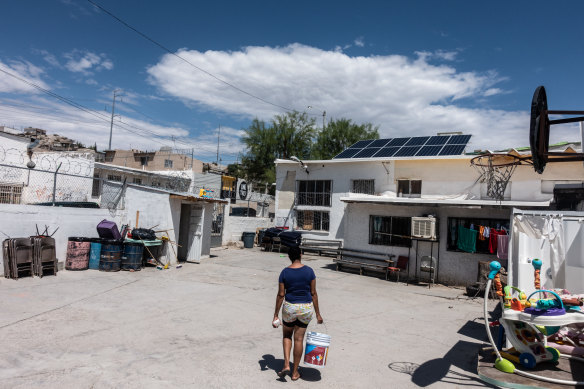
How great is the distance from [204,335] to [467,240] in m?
10.2

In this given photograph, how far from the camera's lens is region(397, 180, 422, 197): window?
19.2m

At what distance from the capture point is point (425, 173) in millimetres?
18859

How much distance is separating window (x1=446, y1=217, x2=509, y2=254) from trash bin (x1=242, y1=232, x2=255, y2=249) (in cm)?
1152

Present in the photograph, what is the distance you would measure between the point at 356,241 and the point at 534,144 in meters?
11.3

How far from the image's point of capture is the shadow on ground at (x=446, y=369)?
5.30 metres

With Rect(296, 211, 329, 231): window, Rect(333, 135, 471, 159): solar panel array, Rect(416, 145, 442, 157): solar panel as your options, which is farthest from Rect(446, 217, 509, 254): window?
Rect(296, 211, 329, 231): window

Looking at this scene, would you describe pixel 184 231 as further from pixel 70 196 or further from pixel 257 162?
pixel 257 162

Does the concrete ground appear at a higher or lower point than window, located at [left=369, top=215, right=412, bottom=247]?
lower

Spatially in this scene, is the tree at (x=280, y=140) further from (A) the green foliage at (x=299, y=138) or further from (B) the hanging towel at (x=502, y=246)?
(B) the hanging towel at (x=502, y=246)

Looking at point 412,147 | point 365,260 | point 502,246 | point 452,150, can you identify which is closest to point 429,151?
point 452,150

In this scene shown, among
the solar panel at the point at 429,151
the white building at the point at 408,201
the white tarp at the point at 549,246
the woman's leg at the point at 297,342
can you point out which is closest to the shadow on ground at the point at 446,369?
the woman's leg at the point at 297,342

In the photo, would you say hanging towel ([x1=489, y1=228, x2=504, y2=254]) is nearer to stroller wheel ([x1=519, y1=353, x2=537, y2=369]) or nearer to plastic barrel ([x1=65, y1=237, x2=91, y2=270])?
stroller wheel ([x1=519, y1=353, x2=537, y2=369])

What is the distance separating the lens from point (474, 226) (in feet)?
44.7

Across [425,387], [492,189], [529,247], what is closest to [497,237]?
[492,189]
